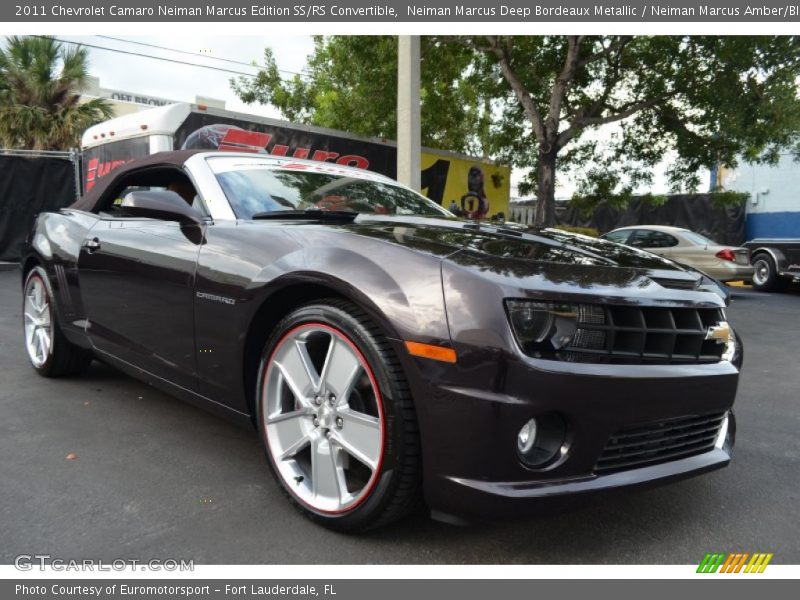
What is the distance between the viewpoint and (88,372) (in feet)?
14.9

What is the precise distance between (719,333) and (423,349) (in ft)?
3.78

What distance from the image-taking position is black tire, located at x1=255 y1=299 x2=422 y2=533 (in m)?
2.02

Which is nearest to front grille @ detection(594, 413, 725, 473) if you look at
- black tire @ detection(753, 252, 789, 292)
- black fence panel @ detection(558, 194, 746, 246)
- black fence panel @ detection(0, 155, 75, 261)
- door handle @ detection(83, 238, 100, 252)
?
door handle @ detection(83, 238, 100, 252)

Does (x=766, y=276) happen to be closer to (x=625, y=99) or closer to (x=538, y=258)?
(x=625, y=99)

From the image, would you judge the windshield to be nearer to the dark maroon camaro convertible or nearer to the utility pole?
the dark maroon camaro convertible

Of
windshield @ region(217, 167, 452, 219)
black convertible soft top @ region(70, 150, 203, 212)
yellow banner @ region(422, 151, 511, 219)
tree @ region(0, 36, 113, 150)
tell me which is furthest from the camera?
tree @ region(0, 36, 113, 150)

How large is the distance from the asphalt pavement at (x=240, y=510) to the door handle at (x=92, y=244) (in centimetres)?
91

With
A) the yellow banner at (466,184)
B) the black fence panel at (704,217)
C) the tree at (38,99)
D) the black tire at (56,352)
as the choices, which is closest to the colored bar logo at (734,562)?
the black tire at (56,352)

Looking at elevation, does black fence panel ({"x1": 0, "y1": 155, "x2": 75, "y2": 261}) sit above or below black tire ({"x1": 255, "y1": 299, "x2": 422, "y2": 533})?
above

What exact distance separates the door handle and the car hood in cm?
160

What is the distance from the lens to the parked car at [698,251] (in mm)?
11500

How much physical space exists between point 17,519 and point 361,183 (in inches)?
91.3

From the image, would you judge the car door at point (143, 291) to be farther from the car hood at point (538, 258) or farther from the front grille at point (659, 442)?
the front grille at point (659, 442)
